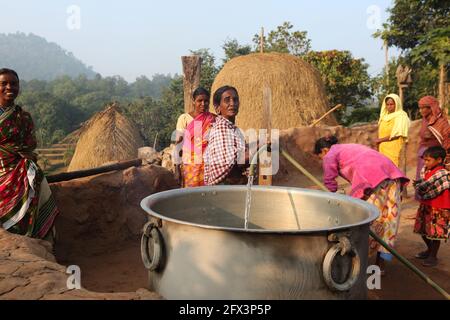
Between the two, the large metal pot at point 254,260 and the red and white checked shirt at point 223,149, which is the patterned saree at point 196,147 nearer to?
the red and white checked shirt at point 223,149

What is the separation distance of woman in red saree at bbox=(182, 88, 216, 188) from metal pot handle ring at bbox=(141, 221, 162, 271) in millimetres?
1735

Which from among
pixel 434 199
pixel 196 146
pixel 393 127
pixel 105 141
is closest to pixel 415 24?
pixel 393 127

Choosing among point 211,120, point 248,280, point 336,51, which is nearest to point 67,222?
point 211,120

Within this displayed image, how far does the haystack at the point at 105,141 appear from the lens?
8719 mm

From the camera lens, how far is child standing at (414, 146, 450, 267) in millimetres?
3939

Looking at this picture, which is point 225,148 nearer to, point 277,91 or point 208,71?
→ point 277,91

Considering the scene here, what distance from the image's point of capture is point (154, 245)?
1949 millimetres

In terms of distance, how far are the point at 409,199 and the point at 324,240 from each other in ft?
18.1

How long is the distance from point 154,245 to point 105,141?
720 cm

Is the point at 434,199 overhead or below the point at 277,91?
below

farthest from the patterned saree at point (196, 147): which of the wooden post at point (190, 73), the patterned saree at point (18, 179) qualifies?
the wooden post at point (190, 73)

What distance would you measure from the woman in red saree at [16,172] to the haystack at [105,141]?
5395 mm

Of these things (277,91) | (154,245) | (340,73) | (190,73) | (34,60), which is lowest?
(154,245)
